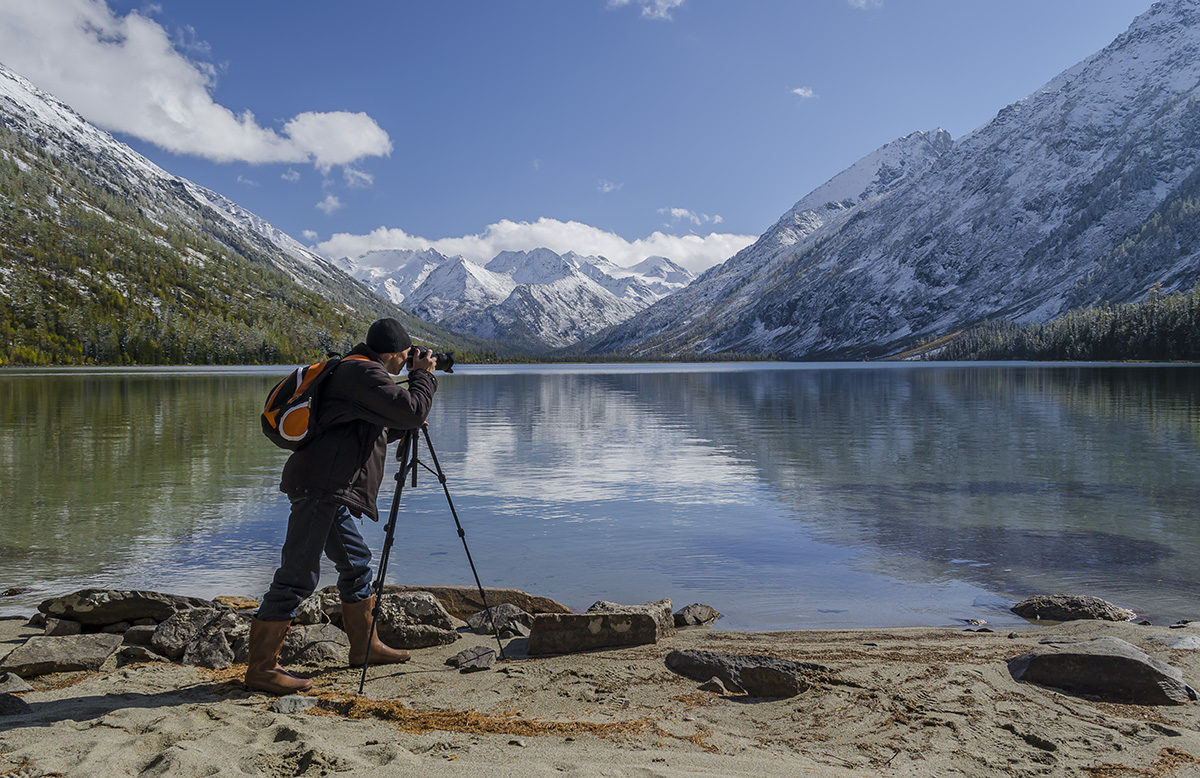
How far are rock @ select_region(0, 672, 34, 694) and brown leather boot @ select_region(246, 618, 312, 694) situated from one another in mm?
1976

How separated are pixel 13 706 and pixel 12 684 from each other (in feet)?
2.87

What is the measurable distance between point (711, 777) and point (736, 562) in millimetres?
8982

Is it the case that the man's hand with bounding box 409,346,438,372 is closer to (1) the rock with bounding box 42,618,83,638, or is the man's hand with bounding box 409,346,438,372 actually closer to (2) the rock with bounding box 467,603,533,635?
(2) the rock with bounding box 467,603,533,635

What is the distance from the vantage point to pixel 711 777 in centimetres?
475

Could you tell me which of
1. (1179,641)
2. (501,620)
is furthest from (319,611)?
(1179,641)

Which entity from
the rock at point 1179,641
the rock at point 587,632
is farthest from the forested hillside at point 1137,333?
the rock at point 587,632

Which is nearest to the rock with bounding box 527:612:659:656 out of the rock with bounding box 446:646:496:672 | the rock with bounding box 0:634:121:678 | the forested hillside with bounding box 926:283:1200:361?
the rock with bounding box 446:646:496:672

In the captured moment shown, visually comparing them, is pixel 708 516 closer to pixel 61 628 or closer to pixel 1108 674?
pixel 1108 674

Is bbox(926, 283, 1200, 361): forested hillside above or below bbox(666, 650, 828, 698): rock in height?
above

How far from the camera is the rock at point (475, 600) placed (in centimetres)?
1031

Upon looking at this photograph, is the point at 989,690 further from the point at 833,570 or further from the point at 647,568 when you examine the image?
the point at 647,568

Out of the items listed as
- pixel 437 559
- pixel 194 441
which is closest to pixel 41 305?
pixel 194 441

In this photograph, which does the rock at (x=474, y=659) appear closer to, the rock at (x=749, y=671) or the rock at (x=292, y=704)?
the rock at (x=292, y=704)

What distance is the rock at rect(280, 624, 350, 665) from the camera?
798 cm
